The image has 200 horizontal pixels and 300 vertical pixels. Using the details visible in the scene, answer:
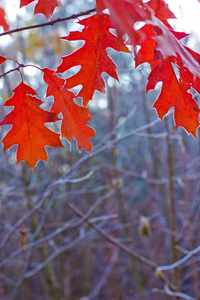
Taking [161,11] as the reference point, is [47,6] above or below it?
above

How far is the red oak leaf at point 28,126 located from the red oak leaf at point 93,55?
0.12m

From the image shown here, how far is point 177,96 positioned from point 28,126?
42 cm

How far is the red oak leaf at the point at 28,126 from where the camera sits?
924mm

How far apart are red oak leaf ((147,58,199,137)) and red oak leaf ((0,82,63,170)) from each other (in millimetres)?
301

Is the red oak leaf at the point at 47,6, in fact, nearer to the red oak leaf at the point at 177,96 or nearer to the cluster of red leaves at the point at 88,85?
the cluster of red leaves at the point at 88,85

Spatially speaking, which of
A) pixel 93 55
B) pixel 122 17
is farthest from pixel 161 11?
pixel 122 17

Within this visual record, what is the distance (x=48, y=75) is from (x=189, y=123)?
0.40 m

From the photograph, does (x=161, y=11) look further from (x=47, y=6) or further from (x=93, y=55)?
(x=47, y=6)

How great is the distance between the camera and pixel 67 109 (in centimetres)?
→ 92

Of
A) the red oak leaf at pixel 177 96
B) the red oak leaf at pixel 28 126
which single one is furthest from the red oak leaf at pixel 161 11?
the red oak leaf at pixel 28 126

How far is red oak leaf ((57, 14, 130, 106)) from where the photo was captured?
0.82 metres

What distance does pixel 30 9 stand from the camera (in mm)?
4227

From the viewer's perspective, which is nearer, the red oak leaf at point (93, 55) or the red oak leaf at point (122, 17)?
the red oak leaf at point (122, 17)

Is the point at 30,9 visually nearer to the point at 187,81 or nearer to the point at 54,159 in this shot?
the point at 54,159
